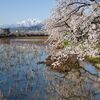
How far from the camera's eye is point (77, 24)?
2198cm

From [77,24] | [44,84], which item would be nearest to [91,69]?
[44,84]

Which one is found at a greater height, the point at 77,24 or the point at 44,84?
the point at 77,24

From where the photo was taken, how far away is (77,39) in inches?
922

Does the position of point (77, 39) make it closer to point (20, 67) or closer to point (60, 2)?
point (60, 2)

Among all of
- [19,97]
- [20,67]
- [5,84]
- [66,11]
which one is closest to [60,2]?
[66,11]

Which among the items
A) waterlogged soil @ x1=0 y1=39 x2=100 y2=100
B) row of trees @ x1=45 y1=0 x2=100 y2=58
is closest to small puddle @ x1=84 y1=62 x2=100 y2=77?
waterlogged soil @ x1=0 y1=39 x2=100 y2=100

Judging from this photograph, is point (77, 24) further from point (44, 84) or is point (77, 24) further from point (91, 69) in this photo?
point (91, 69)

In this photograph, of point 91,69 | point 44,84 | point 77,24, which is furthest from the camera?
point 91,69

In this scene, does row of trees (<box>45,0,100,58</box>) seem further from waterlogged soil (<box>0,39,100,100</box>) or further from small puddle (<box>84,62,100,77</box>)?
small puddle (<box>84,62,100,77</box>)

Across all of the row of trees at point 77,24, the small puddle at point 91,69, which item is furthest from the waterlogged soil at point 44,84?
the row of trees at point 77,24

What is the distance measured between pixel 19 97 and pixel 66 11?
6719mm

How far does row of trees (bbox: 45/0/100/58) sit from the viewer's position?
2147 cm

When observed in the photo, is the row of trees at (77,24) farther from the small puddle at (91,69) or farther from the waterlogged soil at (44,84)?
the small puddle at (91,69)

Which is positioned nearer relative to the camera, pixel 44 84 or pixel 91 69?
pixel 44 84
